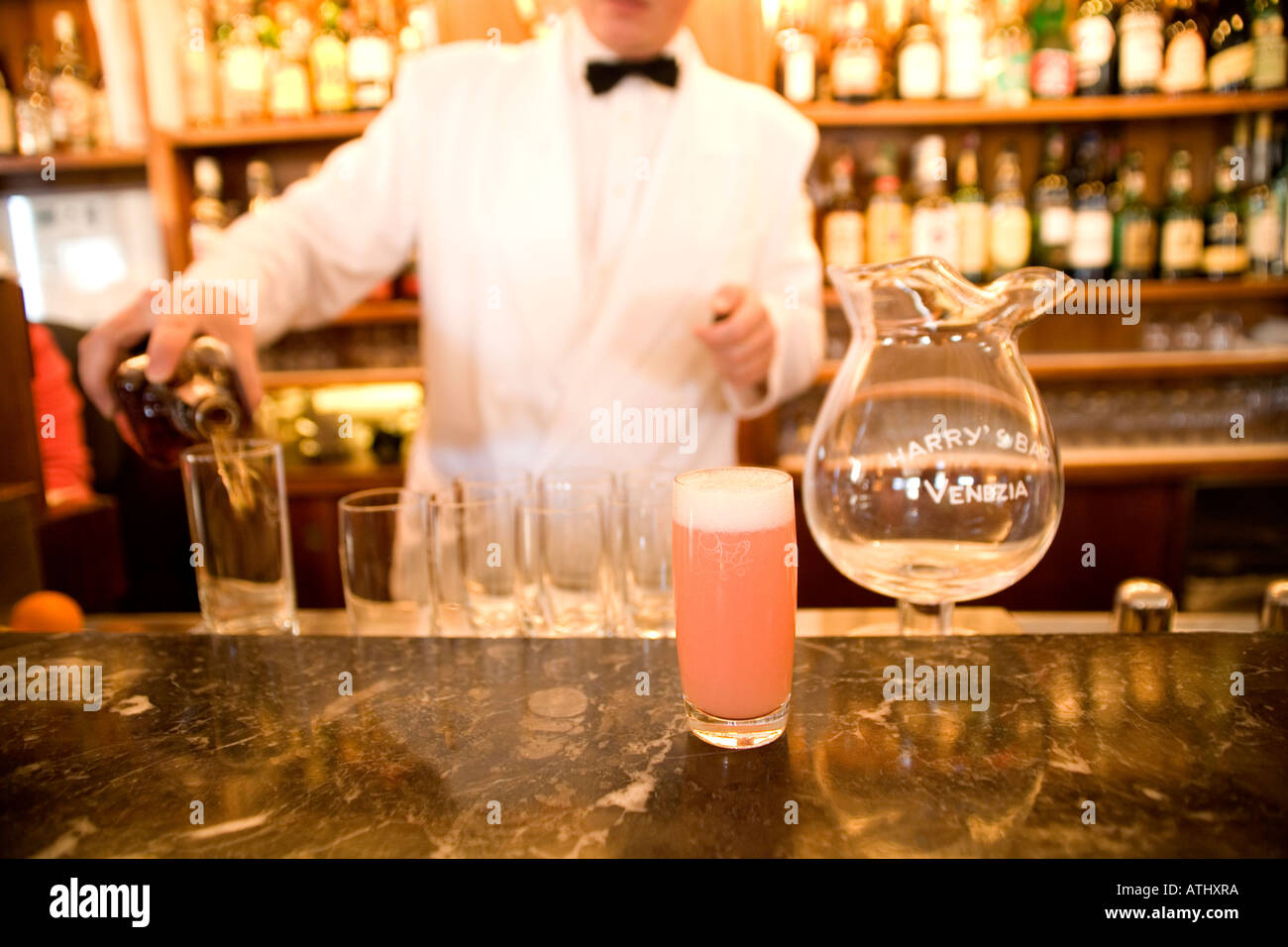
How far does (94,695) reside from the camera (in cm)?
76

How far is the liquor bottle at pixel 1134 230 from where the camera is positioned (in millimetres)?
2621

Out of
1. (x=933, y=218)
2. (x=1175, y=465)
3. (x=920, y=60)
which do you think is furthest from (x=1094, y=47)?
(x=1175, y=465)

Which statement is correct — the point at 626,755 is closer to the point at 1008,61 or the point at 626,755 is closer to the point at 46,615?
the point at 46,615

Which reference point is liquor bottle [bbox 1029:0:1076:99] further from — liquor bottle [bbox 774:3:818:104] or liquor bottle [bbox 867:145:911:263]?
liquor bottle [bbox 774:3:818:104]

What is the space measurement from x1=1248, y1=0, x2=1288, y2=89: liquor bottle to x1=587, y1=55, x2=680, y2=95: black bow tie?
1831 millimetres

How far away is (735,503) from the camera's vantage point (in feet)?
Result: 2.17

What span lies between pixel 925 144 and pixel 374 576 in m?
2.15

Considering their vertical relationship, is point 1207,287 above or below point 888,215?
below

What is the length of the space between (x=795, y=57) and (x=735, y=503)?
2.25 metres

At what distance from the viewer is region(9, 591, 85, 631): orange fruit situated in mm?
1015

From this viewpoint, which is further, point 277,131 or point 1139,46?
point 277,131

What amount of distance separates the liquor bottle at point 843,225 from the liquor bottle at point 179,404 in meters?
1.87
